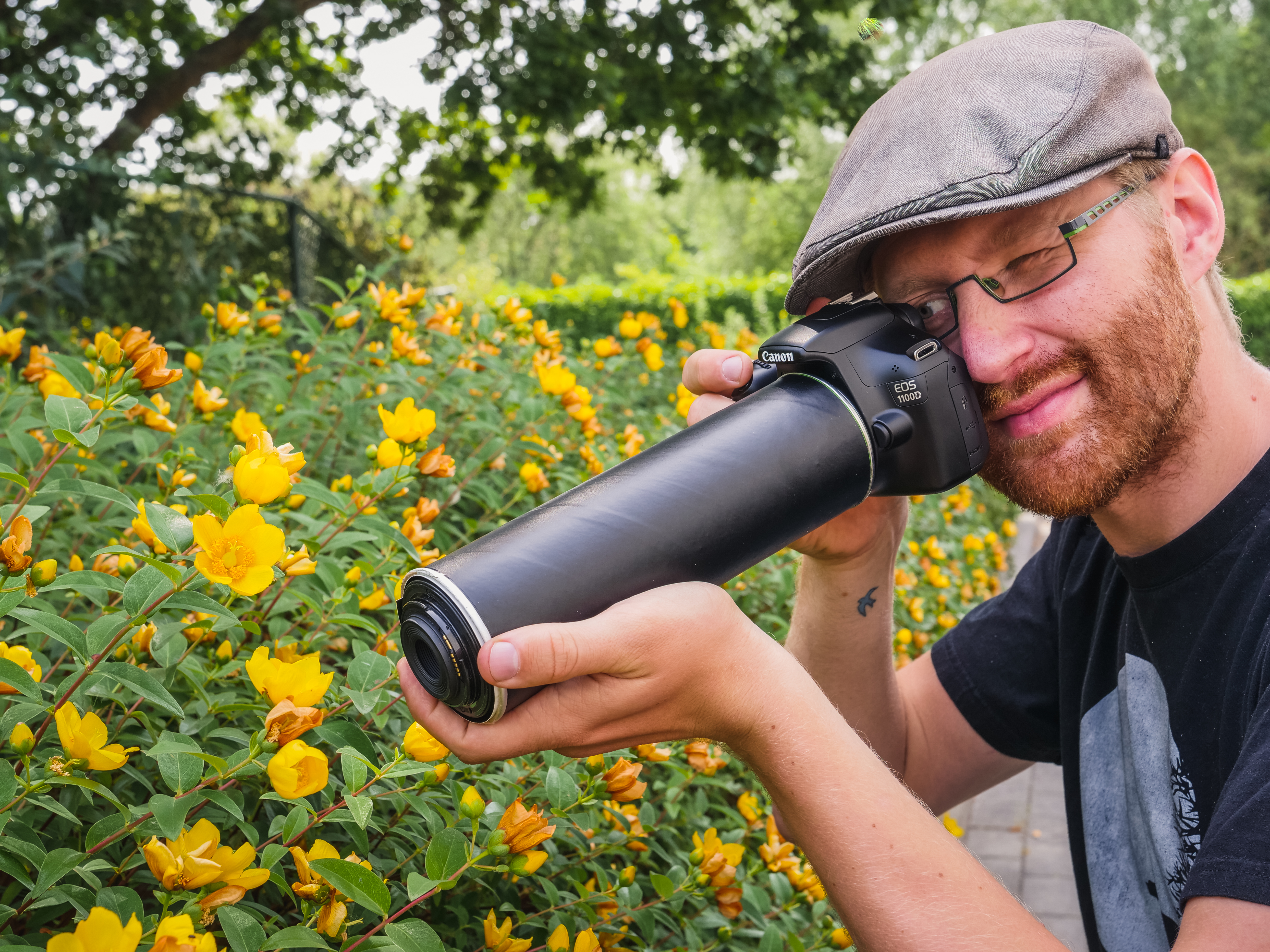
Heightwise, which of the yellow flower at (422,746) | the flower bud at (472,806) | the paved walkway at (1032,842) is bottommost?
the paved walkway at (1032,842)

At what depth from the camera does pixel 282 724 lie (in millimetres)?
779

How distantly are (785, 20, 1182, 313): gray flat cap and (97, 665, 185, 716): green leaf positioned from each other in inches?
33.4

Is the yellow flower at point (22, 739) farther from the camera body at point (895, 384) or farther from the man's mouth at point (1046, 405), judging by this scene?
the man's mouth at point (1046, 405)

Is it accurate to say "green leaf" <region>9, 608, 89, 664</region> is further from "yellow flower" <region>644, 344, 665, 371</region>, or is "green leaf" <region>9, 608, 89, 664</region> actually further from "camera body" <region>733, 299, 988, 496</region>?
"yellow flower" <region>644, 344, 665, 371</region>

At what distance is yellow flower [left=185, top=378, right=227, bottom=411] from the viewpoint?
1.27 m

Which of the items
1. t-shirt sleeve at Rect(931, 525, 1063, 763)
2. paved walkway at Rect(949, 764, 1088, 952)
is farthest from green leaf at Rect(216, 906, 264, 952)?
paved walkway at Rect(949, 764, 1088, 952)

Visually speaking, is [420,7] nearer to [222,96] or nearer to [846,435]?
[222,96]

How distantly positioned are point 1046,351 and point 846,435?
0.30 meters

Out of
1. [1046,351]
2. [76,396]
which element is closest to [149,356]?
[76,396]

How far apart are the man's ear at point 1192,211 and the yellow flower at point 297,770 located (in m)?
1.09

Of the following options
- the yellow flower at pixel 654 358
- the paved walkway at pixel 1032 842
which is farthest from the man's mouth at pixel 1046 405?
the paved walkway at pixel 1032 842

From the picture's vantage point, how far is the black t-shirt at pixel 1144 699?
3.16ft

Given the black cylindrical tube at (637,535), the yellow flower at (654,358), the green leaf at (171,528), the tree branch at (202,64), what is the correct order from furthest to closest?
the tree branch at (202,64) < the yellow flower at (654,358) < the green leaf at (171,528) < the black cylindrical tube at (637,535)

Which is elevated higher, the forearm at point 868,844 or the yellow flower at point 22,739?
the yellow flower at point 22,739
